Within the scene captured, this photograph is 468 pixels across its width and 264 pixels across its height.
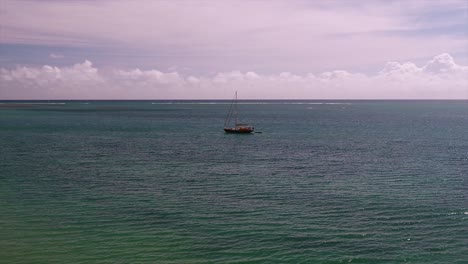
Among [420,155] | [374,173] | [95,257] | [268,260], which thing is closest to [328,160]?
[374,173]

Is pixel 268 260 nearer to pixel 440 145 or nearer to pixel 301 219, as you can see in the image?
pixel 301 219

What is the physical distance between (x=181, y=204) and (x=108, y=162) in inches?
1277

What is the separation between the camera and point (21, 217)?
44938 millimetres

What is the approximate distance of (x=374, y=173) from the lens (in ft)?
222

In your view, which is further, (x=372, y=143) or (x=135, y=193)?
(x=372, y=143)

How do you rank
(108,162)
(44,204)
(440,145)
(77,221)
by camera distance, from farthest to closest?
1. (440,145)
2. (108,162)
3. (44,204)
4. (77,221)

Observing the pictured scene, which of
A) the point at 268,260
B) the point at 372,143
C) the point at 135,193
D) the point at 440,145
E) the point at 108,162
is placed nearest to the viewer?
the point at 268,260

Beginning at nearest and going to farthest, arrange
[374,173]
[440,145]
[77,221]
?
[77,221] → [374,173] → [440,145]

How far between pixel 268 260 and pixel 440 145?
7927cm

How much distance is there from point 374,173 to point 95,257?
45395mm

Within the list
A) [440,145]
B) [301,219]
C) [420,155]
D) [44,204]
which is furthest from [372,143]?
[44,204]

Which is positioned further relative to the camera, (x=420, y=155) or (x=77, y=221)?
(x=420, y=155)

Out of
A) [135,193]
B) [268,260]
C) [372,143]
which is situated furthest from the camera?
[372,143]

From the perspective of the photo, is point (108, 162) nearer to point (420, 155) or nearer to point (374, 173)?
point (374, 173)
